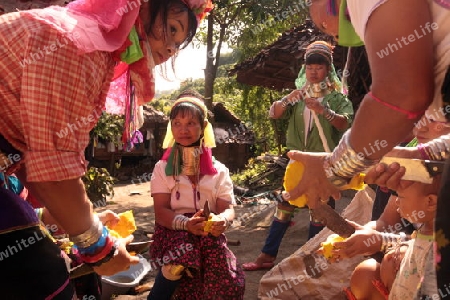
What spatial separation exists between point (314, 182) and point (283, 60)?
7.07 metres

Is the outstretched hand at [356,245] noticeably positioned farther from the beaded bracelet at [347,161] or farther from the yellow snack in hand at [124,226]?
the yellow snack in hand at [124,226]

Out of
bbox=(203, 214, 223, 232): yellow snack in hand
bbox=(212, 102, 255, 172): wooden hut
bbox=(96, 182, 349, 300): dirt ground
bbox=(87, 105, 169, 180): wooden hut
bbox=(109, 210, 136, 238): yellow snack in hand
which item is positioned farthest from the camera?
bbox=(212, 102, 255, 172): wooden hut

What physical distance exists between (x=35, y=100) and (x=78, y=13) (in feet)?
1.13

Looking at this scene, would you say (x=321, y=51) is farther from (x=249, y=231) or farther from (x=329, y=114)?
(x=249, y=231)

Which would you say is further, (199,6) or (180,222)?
(180,222)

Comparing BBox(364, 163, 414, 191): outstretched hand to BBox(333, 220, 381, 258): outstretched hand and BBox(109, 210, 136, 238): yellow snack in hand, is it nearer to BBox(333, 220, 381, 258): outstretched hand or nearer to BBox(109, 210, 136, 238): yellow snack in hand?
BBox(333, 220, 381, 258): outstretched hand

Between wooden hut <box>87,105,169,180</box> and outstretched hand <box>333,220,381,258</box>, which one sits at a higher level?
outstretched hand <box>333,220,381,258</box>

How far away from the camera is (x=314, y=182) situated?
1704 mm

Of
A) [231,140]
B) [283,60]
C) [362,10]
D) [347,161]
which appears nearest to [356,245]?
[347,161]

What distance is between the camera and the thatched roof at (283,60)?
7.68 meters

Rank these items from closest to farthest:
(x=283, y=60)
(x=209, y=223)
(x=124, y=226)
Answer: (x=124, y=226)
(x=209, y=223)
(x=283, y=60)

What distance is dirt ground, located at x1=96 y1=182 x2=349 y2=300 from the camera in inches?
167

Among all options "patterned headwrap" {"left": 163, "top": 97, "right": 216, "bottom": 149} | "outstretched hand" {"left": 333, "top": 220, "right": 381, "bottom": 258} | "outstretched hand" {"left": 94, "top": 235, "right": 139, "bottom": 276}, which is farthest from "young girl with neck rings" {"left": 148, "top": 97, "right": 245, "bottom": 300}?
"outstretched hand" {"left": 94, "top": 235, "right": 139, "bottom": 276}

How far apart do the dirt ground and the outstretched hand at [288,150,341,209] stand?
7.85 ft
